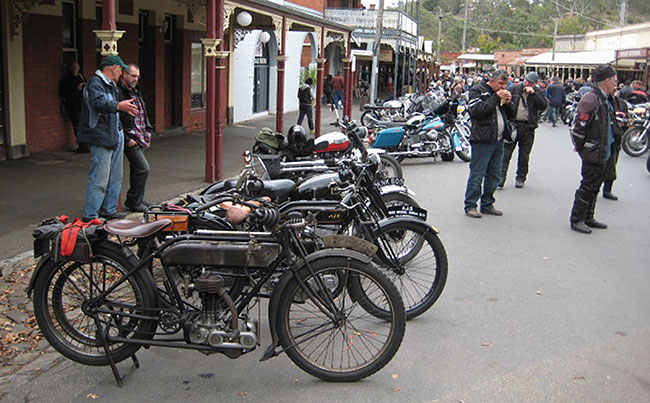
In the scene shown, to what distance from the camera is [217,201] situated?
4.68 meters

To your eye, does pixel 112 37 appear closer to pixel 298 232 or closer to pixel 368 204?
pixel 368 204

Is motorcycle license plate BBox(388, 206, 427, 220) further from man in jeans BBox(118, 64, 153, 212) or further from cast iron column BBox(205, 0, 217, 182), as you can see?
cast iron column BBox(205, 0, 217, 182)

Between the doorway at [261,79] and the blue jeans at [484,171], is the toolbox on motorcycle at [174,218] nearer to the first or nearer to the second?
the blue jeans at [484,171]

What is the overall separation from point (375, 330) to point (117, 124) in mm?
4388

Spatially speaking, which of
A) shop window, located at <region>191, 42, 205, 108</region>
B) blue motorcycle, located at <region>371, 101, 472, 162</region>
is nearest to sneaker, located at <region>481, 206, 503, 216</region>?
blue motorcycle, located at <region>371, 101, 472, 162</region>

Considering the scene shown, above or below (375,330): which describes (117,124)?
above

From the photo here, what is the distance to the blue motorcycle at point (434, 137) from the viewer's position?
14.4 metres

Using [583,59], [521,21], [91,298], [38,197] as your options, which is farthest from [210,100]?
[521,21]

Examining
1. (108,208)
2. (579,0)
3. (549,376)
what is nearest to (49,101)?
(108,208)

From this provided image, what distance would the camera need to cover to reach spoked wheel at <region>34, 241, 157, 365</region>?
4.11m

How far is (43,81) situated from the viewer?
1153cm

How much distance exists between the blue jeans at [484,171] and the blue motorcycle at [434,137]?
15.8ft

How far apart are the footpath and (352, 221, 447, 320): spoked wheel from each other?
2509 mm

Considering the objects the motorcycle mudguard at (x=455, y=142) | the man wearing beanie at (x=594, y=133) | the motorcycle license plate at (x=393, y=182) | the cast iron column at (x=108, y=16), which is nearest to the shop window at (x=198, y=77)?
the motorcycle mudguard at (x=455, y=142)
